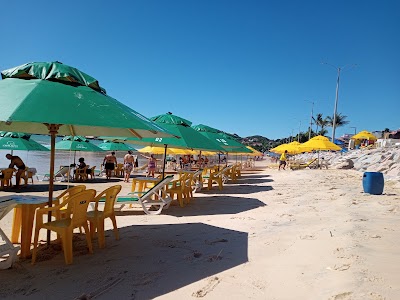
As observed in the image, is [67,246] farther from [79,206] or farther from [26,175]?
[26,175]

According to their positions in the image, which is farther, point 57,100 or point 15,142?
point 15,142

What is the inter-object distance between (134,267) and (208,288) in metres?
0.97

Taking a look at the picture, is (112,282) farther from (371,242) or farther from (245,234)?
(371,242)

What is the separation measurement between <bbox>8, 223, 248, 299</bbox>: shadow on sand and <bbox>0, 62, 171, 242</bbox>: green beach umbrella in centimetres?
96

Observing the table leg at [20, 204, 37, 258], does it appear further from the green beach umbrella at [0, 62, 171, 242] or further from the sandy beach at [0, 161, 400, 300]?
the green beach umbrella at [0, 62, 171, 242]

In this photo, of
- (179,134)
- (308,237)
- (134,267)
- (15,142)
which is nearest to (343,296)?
(308,237)

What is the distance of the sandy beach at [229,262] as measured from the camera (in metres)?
2.85

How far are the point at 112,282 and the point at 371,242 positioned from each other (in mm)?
3158

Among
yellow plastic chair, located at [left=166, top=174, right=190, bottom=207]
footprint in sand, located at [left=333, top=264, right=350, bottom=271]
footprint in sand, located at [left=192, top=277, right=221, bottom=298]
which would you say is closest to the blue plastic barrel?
yellow plastic chair, located at [left=166, top=174, right=190, bottom=207]

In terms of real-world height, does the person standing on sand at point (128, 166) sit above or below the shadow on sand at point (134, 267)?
above

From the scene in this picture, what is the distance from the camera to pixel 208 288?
2.92 metres

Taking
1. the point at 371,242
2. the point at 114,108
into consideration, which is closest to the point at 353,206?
the point at 371,242

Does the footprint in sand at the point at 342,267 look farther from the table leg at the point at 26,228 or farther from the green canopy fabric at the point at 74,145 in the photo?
the green canopy fabric at the point at 74,145

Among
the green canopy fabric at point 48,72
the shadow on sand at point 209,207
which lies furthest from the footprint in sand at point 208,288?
the shadow on sand at point 209,207
